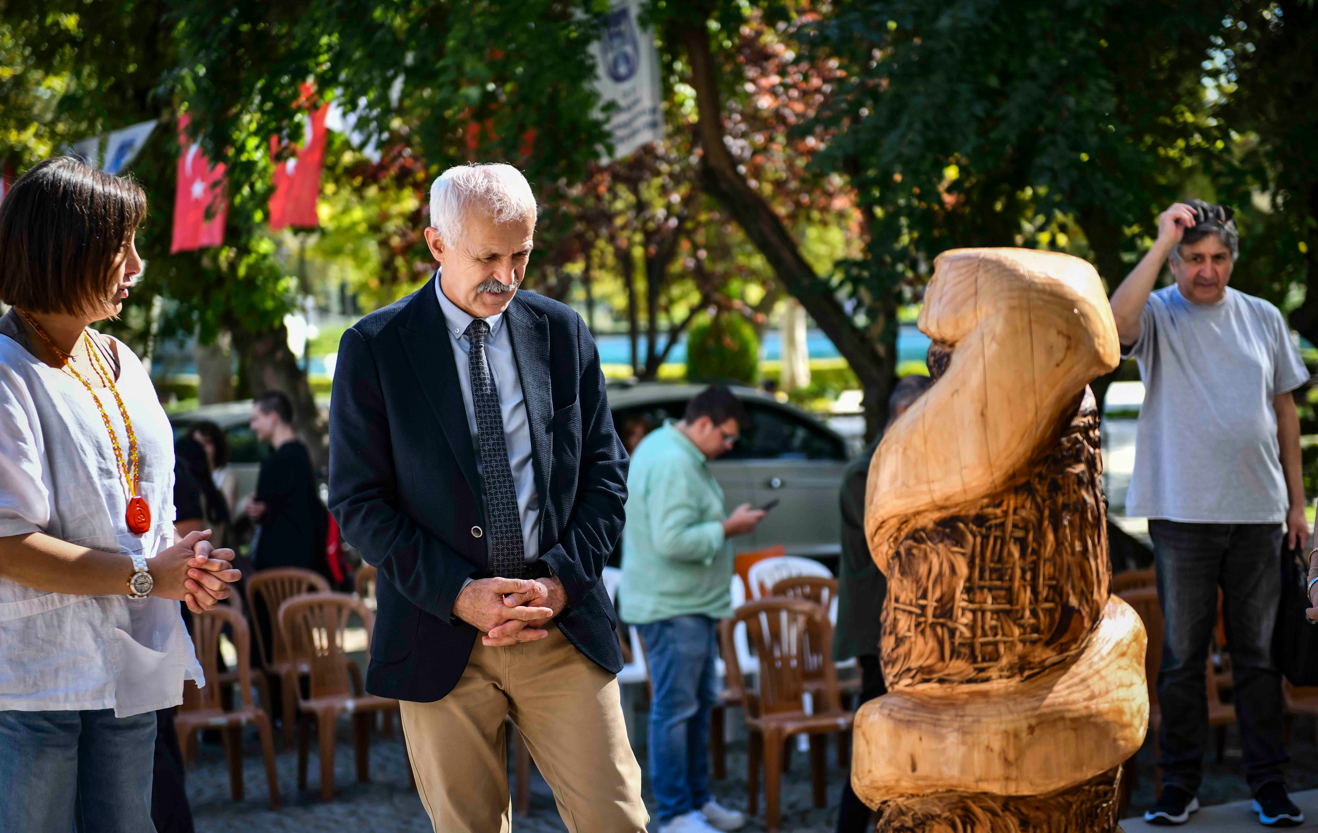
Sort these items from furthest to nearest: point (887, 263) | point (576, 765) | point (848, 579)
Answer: point (887, 263)
point (848, 579)
point (576, 765)

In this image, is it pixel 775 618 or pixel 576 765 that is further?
pixel 775 618

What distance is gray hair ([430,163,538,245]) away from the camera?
7.81 feet

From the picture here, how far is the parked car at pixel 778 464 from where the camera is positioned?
27.3 feet

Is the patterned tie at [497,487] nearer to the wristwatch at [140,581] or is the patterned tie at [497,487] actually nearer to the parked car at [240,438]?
the wristwatch at [140,581]

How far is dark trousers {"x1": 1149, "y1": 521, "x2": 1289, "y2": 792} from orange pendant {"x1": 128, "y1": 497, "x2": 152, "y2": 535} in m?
3.04

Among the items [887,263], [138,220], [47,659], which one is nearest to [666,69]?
[887,263]

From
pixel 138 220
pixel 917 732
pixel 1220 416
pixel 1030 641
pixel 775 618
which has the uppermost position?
pixel 138 220

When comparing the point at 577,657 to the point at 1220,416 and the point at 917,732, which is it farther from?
the point at 1220,416

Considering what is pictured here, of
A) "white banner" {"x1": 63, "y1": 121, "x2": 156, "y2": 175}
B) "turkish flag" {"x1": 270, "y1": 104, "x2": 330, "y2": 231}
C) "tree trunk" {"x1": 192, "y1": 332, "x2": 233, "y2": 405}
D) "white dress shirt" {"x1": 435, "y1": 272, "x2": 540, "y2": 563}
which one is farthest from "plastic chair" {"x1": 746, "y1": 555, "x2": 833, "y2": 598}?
"tree trunk" {"x1": 192, "y1": 332, "x2": 233, "y2": 405}

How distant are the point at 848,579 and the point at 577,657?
1.92 m

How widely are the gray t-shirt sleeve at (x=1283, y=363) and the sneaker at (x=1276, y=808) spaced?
1.28 m

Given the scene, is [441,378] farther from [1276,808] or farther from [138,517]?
[1276,808]

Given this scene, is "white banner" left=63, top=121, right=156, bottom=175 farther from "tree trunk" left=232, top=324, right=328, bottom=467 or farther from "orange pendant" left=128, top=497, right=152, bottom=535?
"orange pendant" left=128, top=497, right=152, bottom=535

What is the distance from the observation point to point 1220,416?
153 inches
